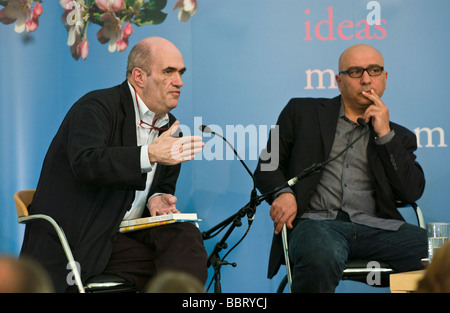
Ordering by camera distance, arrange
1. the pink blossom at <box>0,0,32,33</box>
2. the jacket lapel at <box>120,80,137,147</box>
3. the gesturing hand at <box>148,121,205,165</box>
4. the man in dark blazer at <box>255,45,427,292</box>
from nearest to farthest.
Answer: the gesturing hand at <box>148,121,205,165</box>, the jacket lapel at <box>120,80,137,147</box>, the man in dark blazer at <box>255,45,427,292</box>, the pink blossom at <box>0,0,32,33</box>

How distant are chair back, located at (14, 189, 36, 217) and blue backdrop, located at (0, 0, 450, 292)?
133cm

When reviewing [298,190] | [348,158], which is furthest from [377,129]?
[298,190]

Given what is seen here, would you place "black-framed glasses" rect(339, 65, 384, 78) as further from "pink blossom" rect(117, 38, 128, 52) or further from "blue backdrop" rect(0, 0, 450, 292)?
"pink blossom" rect(117, 38, 128, 52)

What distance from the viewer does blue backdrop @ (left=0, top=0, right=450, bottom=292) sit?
4352 millimetres

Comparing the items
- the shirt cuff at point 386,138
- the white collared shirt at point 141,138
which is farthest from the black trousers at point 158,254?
the shirt cuff at point 386,138

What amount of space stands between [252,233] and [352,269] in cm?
136

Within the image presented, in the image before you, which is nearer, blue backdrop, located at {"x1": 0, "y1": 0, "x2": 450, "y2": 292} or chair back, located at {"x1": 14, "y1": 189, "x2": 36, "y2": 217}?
chair back, located at {"x1": 14, "y1": 189, "x2": 36, "y2": 217}

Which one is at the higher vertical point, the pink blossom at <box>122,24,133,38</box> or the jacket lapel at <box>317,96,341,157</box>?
the pink blossom at <box>122,24,133,38</box>

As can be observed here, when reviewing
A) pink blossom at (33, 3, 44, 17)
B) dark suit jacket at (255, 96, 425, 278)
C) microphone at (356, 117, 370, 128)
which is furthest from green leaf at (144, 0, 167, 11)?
microphone at (356, 117, 370, 128)

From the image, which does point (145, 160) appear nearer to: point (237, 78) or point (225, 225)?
point (225, 225)

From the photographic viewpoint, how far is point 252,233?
4434 millimetres

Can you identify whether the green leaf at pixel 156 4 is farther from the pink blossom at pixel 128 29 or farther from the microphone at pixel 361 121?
the microphone at pixel 361 121

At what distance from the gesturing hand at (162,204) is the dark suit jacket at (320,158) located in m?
0.58

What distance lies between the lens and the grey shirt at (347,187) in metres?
3.47
